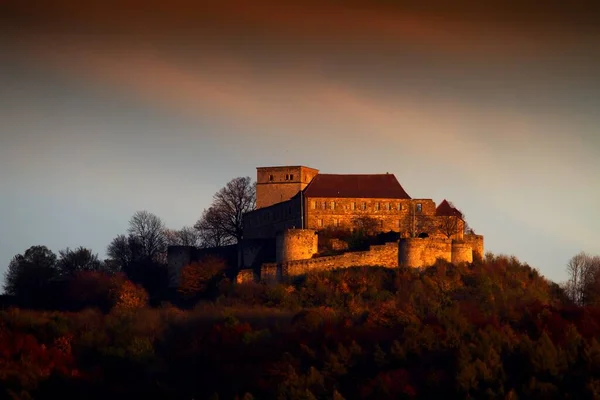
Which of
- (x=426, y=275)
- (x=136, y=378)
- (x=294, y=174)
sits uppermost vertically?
(x=294, y=174)

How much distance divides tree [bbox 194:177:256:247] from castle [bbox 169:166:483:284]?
1.87 meters

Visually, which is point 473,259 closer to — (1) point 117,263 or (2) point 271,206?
(2) point 271,206

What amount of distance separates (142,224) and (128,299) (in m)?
13.4

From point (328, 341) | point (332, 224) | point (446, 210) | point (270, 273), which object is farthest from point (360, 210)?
point (328, 341)

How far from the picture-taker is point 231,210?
74.6 meters

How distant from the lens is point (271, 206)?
230 ft

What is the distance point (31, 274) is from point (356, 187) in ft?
53.4

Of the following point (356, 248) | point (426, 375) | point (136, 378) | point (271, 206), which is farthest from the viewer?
point (271, 206)

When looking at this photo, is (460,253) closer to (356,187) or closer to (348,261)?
(348,261)

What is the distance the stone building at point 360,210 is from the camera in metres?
66.6

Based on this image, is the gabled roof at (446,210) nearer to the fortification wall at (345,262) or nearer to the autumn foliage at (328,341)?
the autumn foliage at (328,341)

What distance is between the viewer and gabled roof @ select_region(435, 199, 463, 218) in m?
67.2

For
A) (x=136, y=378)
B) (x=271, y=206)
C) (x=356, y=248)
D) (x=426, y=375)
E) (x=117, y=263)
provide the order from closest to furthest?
(x=426, y=375) → (x=136, y=378) → (x=356, y=248) → (x=271, y=206) → (x=117, y=263)

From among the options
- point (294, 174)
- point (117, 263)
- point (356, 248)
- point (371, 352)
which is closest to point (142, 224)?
point (117, 263)
